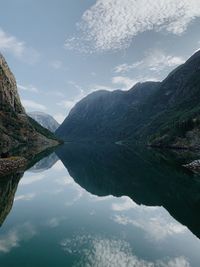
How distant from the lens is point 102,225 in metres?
31.4

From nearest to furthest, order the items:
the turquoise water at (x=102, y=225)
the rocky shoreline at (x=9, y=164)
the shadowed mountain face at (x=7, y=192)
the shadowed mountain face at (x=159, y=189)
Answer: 1. the turquoise water at (x=102, y=225)
2. the shadowed mountain face at (x=7, y=192)
3. the shadowed mountain face at (x=159, y=189)
4. the rocky shoreline at (x=9, y=164)

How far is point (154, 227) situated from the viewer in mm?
31844

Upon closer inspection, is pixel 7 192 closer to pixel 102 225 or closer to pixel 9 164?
pixel 102 225

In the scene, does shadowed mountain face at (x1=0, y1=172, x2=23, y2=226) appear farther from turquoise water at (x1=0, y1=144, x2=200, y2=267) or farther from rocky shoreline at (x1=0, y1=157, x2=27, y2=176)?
rocky shoreline at (x1=0, y1=157, x2=27, y2=176)

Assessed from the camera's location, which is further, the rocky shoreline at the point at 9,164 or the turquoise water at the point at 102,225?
the rocky shoreline at the point at 9,164

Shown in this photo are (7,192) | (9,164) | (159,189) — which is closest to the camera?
(7,192)

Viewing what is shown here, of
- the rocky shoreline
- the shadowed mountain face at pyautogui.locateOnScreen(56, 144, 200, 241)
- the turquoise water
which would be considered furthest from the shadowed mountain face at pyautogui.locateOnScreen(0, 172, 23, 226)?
the shadowed mountain face at pyautogui.locateOnScreen(56, 144, 200, 241)

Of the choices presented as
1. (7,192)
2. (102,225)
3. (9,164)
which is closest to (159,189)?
(102,225)

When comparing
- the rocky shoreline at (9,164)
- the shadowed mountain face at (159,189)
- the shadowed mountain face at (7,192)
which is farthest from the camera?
the rocky shoreline at (9,164)

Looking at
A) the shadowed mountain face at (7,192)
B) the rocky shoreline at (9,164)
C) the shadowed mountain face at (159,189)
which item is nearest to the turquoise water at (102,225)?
the shadowed mountain face at (159,189)

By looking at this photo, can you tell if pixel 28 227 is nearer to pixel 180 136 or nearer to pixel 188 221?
pixel 188 221

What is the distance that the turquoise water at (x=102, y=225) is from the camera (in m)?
22.3

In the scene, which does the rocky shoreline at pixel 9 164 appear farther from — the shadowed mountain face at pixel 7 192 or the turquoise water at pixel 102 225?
the turquoise water at pixel 102 225

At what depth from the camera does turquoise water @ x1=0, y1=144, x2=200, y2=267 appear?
22344mm
